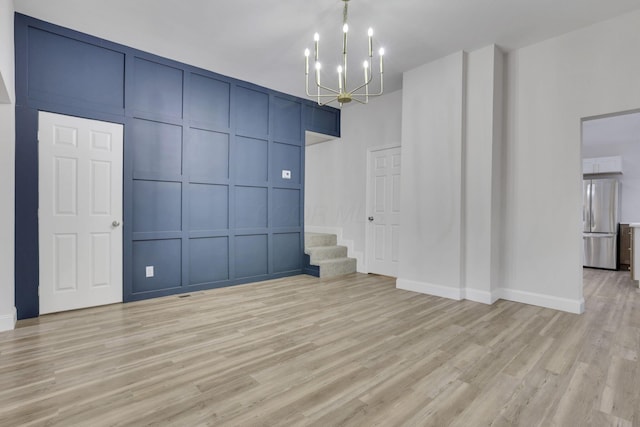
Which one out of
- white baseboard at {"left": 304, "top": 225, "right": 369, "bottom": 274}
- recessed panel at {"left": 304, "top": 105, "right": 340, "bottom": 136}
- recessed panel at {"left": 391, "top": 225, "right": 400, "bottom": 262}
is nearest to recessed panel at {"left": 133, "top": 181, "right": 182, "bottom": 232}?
recessed panel at {"left": 304, "top": 105, "right": 340, "bottom": 136}

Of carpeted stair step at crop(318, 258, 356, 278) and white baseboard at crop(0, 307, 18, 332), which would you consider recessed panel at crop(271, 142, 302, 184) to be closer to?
carpeted stair step at crop(318, 258, 356, 278)

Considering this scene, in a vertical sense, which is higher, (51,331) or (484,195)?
(484,195)

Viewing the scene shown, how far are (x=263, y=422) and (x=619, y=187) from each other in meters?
8.31

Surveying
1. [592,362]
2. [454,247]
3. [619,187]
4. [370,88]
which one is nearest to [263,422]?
[592,362]

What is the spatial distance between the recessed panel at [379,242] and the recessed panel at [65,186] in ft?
13.5

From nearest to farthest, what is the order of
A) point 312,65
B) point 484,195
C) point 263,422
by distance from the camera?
1. point 263,422
2. point 484,195
3. point 312,65

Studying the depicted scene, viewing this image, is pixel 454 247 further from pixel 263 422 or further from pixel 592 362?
pixel 263 422

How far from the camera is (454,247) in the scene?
409 cm

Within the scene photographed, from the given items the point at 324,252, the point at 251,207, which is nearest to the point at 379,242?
the point at 324,252

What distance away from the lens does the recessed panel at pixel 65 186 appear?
341 centimetres

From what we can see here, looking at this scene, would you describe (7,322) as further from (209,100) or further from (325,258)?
(325,258)

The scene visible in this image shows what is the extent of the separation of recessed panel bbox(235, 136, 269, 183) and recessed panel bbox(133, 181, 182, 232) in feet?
3.11

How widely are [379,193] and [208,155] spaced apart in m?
2.77

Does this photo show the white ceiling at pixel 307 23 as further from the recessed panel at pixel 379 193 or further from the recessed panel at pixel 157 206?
Answer: the recessed panel at pixel 379 193
